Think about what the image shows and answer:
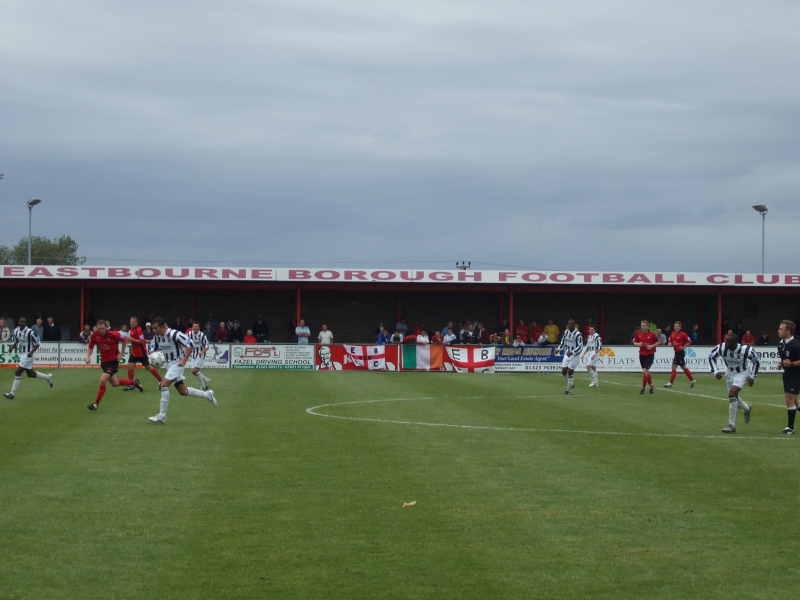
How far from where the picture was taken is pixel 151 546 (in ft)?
23.1

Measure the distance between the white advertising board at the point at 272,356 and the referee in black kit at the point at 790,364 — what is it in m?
21.0

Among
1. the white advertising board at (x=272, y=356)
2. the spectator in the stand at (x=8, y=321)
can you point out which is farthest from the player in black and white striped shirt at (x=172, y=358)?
the spectator in the stand at (x=8, y=321)

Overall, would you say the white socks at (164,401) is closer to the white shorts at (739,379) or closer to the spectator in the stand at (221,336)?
the white shorts at (739,379)

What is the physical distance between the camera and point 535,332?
128ft

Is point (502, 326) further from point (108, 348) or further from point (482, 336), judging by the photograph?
point (108, 348)

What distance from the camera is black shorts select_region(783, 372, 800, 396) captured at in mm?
14516

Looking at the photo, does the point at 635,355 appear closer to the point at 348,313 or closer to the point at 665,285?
the point at 665,285

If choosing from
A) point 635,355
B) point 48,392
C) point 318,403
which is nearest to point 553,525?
point 318,403

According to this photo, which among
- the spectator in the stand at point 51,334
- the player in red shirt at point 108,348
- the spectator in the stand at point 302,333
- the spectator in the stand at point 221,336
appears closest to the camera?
the player in red shirt at point 108,348

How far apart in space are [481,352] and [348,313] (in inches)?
399

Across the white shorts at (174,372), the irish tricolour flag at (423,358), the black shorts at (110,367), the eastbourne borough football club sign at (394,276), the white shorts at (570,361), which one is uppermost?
the eastbourne borough football club sign at (394,276)

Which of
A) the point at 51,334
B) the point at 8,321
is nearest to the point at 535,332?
the point at 51,334

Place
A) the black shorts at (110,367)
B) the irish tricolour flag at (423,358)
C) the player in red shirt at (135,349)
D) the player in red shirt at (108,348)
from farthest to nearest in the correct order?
the irish tricolour flag at (423,358)
the player in red shirt at (135,349)
the player in red shirt at (108,348)
the black shorts at (110,367)

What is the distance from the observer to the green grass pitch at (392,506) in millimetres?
6293
